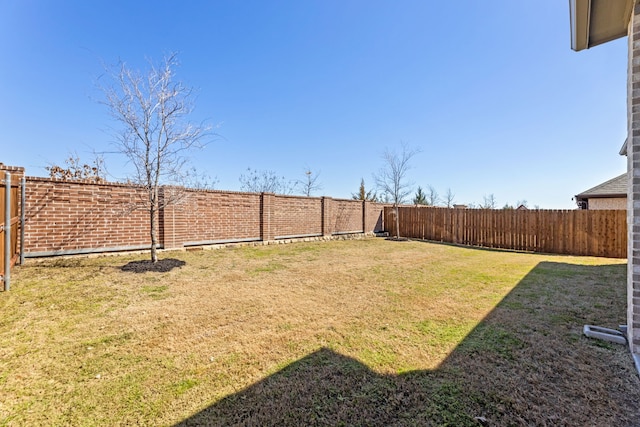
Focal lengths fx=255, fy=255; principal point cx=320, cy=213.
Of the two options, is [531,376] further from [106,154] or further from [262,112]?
[262,112]

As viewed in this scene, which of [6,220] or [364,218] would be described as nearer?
[6,220]

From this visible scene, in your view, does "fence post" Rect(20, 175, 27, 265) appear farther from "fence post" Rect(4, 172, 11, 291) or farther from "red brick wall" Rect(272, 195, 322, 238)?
"red brick wall" Rect(272, 195, 322, 238)

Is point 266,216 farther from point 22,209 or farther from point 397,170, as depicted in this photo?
point 397,170

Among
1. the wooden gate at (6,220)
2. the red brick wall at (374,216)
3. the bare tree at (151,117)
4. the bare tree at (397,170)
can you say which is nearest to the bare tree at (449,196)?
the bare tree at (397,170)

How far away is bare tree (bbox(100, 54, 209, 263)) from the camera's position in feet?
17.9

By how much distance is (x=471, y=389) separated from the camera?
71.9 inches

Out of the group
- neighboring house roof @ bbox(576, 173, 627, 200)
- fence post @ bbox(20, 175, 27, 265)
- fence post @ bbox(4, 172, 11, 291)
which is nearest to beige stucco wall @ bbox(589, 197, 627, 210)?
neighboring house roof @ bbox(576, 173, 627, 200)

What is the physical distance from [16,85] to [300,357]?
11165 millimetres

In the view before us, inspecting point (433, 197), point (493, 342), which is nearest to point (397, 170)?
point (493, 342)

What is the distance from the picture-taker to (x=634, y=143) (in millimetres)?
2275

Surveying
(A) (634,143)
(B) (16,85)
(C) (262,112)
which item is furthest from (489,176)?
(B) (16,85)

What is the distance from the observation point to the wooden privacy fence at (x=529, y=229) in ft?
29.1

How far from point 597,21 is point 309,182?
76.7 feet

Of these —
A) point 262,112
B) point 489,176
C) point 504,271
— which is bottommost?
point 504,271
